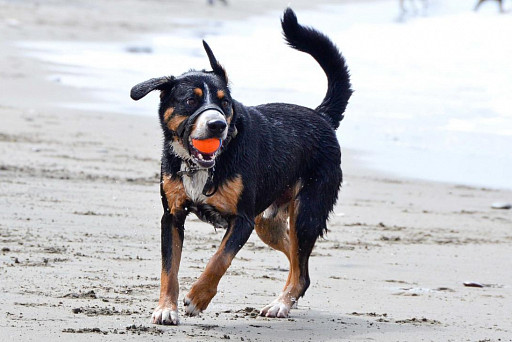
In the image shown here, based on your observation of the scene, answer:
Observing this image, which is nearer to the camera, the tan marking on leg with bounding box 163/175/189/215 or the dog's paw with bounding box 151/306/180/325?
the dog's paw with bounding box 151/306/180/325

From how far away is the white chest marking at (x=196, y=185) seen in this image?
4.83 meters

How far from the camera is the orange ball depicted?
4.72 m

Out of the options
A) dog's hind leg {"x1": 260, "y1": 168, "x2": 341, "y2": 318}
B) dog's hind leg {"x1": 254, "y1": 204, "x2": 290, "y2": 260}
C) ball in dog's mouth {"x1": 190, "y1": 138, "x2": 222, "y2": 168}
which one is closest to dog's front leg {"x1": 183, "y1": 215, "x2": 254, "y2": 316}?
ball in dog's mouth {"x1": 190, "y1": 138, "x2": 222, "y2": 168}

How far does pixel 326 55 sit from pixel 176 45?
15974 mm

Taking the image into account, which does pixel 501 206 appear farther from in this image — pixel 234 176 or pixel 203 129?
pixel 203 129

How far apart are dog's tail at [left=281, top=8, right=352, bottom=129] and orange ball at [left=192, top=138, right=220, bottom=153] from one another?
1581 mm

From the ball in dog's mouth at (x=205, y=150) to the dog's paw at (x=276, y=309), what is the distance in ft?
2.89

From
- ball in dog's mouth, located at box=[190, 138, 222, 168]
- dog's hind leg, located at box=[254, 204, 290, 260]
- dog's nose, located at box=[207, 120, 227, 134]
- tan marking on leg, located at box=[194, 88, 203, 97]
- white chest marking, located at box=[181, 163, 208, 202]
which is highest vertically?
tan marking on leg, located at box=[194, 88, 203, 97]

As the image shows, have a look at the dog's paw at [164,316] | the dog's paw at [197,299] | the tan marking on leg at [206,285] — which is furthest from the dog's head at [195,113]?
the dog's paw at [164,316]

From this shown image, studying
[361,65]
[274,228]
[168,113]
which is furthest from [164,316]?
[361,65]

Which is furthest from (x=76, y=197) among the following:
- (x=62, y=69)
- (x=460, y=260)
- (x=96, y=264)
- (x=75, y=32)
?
(x=75, y=32)

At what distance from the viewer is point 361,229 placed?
762 centimetres

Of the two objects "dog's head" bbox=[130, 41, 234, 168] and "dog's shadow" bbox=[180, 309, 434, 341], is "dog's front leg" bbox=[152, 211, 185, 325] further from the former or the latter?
"dog's head" bbox=[130, 41, 234, 168]

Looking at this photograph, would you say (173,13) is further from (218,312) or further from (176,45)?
(218,312)
